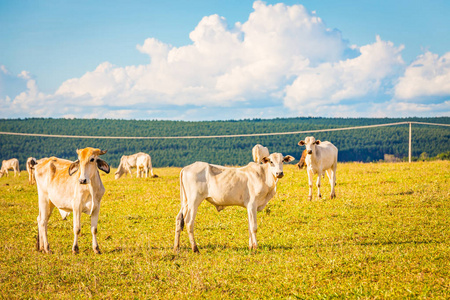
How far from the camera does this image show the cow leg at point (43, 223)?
38.3 ft

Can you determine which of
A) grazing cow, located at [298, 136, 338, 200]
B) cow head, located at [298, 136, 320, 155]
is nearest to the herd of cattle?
cow head, located at [298, 136, 320, 155]

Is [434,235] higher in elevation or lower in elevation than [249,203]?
lower

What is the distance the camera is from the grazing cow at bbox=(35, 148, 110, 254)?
10977 millimetres

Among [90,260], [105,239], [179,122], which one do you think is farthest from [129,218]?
[179,122]

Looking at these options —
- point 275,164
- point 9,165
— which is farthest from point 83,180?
point 9,165

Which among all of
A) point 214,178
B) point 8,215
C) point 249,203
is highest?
point 214,178

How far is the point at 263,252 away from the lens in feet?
34.4

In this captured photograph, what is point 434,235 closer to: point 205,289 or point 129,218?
point 205,289

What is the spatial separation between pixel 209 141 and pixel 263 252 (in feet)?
301

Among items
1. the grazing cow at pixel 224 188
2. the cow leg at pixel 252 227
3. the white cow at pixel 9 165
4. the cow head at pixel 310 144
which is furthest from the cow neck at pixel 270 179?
the white cow at pixel 9 165

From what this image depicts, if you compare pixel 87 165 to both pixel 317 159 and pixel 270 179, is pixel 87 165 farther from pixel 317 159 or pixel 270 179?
pixel 317 159

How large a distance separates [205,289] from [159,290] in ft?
2.87

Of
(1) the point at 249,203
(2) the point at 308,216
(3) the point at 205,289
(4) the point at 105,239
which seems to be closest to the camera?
(3) the point at 205,289

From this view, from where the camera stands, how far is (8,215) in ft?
61.1
